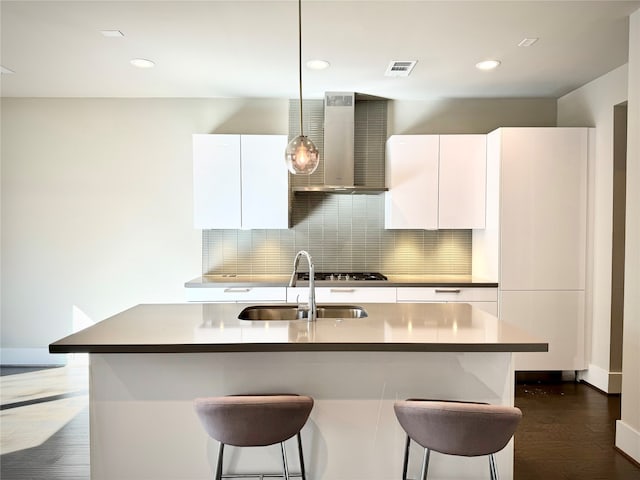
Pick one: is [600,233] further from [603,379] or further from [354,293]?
[354,293]

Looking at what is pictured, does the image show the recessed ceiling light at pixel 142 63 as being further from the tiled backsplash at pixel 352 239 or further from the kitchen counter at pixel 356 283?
the kitchen counter at pixel 356 283

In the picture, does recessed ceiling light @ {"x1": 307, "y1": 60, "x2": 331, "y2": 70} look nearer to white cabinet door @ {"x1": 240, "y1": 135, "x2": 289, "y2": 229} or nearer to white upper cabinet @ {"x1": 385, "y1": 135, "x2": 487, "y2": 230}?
white cabinet door @ {"x1": 240, "y1": 135, "x2": 289, "y2": 229}

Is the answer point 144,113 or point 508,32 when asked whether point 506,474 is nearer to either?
point 508,32

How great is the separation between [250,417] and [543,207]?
10.9ft

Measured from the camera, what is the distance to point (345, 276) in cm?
448

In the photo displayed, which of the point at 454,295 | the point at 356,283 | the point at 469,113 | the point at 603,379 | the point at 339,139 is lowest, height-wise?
the point at 603,379

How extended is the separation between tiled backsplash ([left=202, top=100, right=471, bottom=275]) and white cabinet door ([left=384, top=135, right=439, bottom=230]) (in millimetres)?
380

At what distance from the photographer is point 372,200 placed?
189 inches

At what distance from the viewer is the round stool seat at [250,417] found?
1744 mm

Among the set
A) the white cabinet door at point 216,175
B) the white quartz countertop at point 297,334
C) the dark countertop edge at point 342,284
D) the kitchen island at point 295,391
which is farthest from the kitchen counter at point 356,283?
the kitchen island at point 295,391

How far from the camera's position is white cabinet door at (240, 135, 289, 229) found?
4.30 meters

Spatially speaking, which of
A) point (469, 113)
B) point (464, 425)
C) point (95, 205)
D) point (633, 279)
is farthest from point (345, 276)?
point (464, 425)

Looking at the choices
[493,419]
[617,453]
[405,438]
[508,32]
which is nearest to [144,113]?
[508,32]

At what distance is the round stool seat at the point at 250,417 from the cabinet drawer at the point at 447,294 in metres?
2.48
